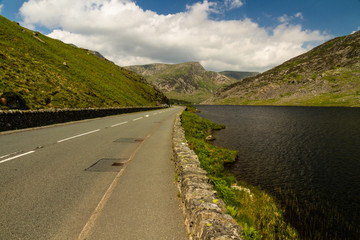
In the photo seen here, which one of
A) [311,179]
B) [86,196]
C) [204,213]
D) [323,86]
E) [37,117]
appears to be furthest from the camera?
[323,86]

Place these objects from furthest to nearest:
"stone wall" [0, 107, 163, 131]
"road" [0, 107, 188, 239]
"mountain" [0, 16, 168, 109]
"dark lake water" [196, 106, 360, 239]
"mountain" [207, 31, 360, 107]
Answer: "mountain" [207, 31, 360, 107] < "mountain" [0, 16, 168, 109] < "stone wall" [0, 107, 163, 131] < "dark lake water" [196, 106, 360, 239] < "road" [0, 107, 188, 239]

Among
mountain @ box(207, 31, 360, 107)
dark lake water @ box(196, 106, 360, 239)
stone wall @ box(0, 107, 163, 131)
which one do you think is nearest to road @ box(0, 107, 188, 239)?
dark lake water @ box(196, 106, 360, 239)

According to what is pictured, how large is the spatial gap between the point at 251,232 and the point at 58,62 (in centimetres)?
5507

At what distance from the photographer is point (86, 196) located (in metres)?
5.34

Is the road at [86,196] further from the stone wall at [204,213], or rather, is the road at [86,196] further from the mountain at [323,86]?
the mountain at [323,86]

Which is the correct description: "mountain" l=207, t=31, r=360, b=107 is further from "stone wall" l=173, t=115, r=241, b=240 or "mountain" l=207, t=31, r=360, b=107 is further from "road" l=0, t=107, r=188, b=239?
"road" l=0, t=107, r=188, b=239

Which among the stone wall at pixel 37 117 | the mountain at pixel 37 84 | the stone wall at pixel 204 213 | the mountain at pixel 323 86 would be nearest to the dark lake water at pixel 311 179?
the stone wall at pixel 204 213

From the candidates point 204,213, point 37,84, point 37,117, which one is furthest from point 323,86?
point 204,213

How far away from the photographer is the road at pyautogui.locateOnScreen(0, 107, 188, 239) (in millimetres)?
3979

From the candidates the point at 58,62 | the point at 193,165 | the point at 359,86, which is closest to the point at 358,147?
the point at 193,165

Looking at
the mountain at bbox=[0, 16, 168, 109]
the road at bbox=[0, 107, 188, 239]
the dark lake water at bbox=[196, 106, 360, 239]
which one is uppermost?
the mountain at bbox=[0, 16, 168, 109]

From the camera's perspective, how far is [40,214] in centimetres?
436

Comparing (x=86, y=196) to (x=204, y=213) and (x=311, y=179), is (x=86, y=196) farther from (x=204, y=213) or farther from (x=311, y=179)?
(x=311, y=179)

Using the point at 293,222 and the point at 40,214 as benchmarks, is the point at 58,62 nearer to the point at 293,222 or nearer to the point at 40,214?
the point at 40,214
